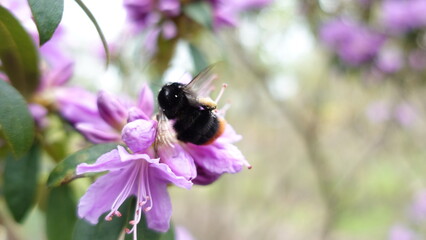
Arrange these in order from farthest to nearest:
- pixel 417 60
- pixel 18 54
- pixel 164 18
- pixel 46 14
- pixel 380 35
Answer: pixel 417 60 → pixel 380 35 → pixel 164 18 → pixel 18 54 → pixel 46 14

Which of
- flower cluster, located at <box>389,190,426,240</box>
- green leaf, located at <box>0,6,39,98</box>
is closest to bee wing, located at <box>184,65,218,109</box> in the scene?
green leaf, located at <box>0,6,39,98</box>

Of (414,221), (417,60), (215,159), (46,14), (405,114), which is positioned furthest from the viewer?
(414,221)

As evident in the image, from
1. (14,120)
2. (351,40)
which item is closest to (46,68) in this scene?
(14,120)

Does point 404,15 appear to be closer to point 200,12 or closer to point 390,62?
point 390,62

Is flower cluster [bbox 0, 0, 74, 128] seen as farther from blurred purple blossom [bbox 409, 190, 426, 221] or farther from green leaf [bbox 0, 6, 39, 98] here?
blurred purple blossom [bbox 409, 190, 426, 221]

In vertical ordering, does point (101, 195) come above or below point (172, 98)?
below

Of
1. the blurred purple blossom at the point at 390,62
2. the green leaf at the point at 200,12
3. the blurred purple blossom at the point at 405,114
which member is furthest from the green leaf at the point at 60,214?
the blurred purple blossom at the point at 405,114

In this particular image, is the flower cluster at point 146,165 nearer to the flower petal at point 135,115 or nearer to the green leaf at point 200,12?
the flower petal at point 135,115
